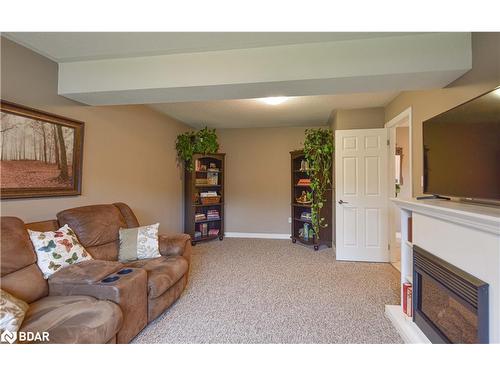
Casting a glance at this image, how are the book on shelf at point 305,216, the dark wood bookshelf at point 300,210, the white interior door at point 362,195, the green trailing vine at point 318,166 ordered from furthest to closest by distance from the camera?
the book on shelf at point 305,216
the dark wood bookshelf at point 300,210
the green trailing vine at point 318,166
the white interior door at point 362,195

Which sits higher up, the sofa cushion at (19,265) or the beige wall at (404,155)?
the beige wall at (404,155)

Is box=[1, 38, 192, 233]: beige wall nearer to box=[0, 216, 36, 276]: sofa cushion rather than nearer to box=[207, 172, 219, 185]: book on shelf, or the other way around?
box=[0, 216, 36, 276]: sofa cushion

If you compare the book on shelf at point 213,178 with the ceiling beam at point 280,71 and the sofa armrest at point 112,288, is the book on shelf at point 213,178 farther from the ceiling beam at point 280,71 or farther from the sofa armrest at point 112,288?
the sofa armrest at point 112,288

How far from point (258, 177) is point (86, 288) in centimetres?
382

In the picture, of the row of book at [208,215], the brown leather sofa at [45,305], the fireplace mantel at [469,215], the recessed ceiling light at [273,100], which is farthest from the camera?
the row of book at [208,215]

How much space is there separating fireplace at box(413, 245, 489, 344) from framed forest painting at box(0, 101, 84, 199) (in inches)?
123

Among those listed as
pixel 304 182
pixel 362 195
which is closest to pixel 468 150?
pixel 362 195

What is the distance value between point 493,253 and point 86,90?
3.17 metres

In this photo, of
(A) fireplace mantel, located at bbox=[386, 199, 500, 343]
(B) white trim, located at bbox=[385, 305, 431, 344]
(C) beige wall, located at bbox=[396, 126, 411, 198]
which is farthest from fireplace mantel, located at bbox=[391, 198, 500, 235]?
(C) beige wall, located at bbox=[396, 126, 411, 198]

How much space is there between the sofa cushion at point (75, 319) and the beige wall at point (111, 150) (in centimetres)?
98

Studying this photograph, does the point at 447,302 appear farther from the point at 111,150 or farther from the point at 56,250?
the point at 111,150

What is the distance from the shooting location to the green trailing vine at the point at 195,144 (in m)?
4.36

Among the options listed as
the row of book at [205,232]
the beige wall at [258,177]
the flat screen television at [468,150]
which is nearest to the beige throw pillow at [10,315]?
the flat screen television at [468,150]
